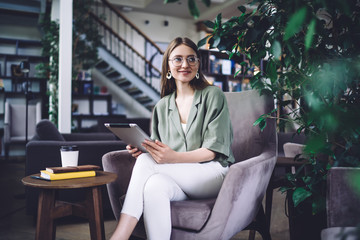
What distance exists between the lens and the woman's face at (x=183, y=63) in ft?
5.85

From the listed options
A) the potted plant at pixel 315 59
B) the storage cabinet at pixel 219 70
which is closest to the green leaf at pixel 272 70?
the potted plant at pixel 315 59

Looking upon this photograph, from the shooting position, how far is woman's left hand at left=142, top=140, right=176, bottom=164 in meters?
1.49

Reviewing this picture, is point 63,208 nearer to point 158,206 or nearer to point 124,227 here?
point 124,227

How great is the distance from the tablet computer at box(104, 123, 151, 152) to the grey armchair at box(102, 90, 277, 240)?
0.74 ft

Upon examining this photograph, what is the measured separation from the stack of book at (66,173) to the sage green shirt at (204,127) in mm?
442

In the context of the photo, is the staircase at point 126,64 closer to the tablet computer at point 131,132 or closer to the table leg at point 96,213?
the tablet computer at point 131,132

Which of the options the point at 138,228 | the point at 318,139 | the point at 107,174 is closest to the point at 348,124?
the point at 318,139

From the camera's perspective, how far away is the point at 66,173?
1492mm

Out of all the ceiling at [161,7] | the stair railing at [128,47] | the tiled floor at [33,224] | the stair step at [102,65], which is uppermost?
the ceiling at [161,7]

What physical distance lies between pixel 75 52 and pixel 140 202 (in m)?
5.22

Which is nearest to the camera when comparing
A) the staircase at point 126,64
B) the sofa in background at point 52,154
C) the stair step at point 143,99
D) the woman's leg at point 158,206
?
the woman's leg at point 158,206

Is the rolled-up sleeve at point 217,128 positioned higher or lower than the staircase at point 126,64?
lower

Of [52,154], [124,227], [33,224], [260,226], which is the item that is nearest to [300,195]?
[260,226]

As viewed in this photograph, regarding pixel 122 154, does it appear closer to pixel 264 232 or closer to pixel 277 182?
pixel 264 232
